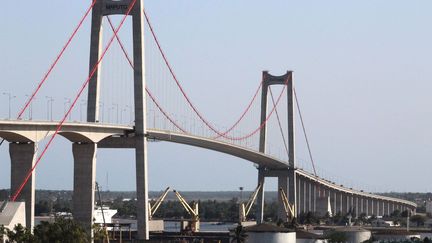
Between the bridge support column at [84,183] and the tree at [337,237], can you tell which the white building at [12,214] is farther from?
the tree at [337,237]

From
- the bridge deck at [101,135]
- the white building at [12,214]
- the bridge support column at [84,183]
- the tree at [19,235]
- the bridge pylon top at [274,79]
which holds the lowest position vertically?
the tree at [19,235]

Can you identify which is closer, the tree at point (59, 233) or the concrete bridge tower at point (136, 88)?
the tree at point (59, 233)

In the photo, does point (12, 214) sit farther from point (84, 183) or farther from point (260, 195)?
point (260, 195)

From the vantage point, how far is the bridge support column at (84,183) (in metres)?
98.6

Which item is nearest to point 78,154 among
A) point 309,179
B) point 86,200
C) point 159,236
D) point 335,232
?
point 86,200

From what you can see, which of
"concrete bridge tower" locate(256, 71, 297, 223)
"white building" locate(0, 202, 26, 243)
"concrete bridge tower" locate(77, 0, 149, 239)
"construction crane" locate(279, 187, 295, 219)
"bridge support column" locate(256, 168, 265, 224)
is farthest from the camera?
"construction crane" locate(279, 187, 295, 219)

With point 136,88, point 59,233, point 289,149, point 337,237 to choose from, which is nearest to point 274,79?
point 289,149

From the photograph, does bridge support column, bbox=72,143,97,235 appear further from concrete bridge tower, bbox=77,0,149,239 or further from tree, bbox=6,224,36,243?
tree, bbox=6,224,36,243

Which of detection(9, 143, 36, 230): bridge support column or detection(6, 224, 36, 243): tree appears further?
detection(9, 143, 36, 230): bridge support column

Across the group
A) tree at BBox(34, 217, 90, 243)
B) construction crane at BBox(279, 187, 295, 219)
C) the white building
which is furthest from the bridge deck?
construction crane at BBox(279, 187, 295, 219)

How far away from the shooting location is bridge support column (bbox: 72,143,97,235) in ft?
323

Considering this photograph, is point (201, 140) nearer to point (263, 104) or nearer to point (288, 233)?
point (288, 233)

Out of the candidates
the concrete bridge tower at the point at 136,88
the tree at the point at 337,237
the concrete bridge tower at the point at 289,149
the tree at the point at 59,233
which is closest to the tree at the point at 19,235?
the tree at the point at 59,233

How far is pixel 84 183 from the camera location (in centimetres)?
9912
